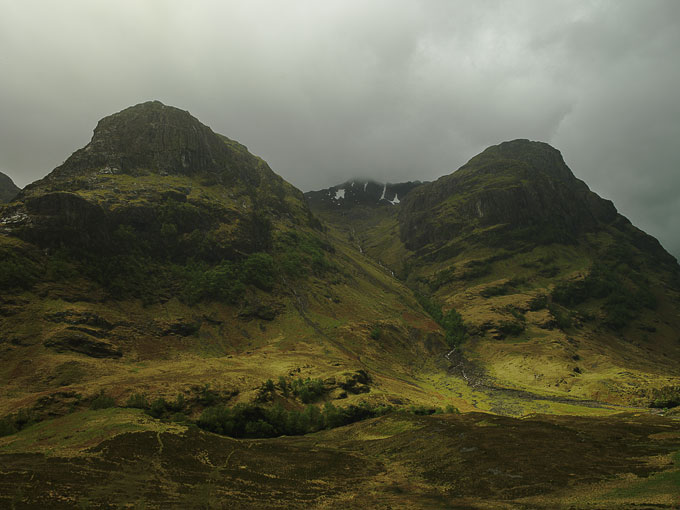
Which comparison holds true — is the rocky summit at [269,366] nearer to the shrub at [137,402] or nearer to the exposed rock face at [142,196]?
the exposed rock face at [142,196]

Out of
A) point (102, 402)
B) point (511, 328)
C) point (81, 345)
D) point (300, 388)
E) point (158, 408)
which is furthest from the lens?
point (511, 328)

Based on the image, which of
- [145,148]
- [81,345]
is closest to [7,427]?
[81,345]

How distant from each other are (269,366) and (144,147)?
144m

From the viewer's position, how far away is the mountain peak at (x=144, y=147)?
162m

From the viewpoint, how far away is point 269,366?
91312 mm

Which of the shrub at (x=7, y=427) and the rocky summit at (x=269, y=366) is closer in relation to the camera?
the rocky summit at (x=269, y=366)

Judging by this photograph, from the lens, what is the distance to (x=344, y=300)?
511 ft

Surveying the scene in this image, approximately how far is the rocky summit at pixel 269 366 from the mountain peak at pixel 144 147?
127 cm

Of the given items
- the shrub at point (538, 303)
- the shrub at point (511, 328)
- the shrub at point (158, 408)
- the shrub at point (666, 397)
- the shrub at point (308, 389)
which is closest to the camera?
the shrub at point (158, 408)

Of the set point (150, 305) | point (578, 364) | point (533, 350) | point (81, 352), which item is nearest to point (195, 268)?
point (150, 305)

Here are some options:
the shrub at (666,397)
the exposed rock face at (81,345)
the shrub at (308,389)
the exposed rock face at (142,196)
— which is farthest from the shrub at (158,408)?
the shrub at (666,397)

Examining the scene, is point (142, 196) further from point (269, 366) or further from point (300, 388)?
point (300, 388)

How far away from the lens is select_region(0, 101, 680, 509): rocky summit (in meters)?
33.2

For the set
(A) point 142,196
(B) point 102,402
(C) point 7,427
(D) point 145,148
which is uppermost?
(D) point 145,148
